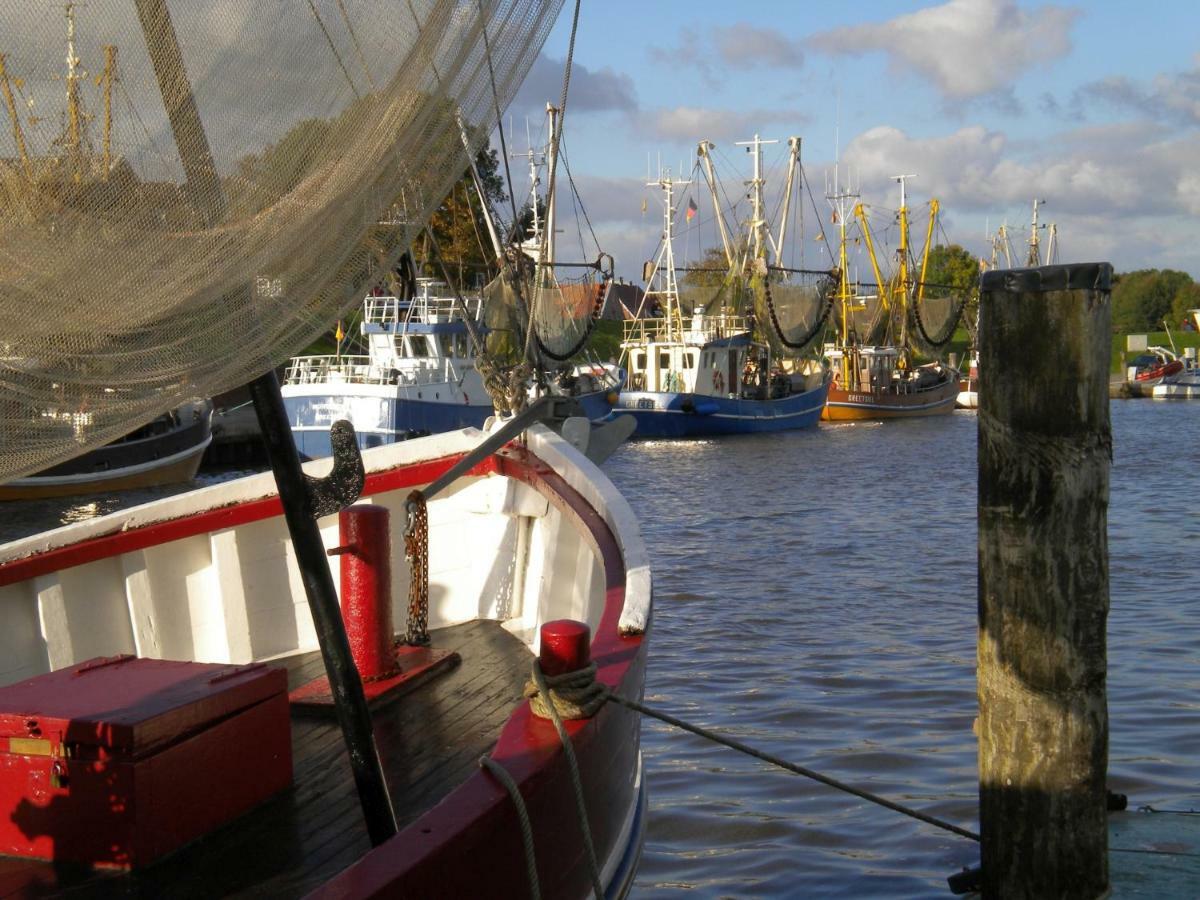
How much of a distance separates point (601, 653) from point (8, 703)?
72.1 inches

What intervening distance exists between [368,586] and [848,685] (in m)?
5.69

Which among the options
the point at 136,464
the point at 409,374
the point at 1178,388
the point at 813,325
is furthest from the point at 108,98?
the point at 1178,388

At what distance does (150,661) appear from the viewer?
4.10 meters

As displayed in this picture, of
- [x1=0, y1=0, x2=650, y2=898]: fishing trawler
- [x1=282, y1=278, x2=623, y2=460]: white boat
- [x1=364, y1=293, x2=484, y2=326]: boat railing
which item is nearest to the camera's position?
[x1=0, y1=0, x2=650, y2=898]: fishing trawler

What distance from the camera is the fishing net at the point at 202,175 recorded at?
2.19 metres

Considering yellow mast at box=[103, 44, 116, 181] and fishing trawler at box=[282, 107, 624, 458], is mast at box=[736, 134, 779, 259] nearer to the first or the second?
fishing trawler at box=[282, 107, 624, 458]

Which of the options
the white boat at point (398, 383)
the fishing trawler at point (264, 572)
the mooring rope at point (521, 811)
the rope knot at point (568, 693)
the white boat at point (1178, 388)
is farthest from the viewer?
the white boat at point (1178, 388)

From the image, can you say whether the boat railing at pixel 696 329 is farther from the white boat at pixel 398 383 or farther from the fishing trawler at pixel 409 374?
the white boat at pixel 398 383

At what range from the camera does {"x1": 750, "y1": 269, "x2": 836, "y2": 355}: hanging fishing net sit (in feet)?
158

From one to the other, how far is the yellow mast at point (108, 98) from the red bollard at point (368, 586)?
2.98m

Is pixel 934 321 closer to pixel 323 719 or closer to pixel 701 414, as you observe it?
pixel 701 414

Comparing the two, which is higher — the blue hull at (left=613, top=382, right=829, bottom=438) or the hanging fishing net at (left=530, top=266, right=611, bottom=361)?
the hanging fishing net at (left=530, top=266, right=611, bottom=361)

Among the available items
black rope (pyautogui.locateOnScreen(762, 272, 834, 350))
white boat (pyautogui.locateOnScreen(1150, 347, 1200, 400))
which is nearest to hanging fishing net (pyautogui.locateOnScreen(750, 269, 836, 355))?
black rope (pyautogui.locateOnScreen(762, 272, 834, 350))

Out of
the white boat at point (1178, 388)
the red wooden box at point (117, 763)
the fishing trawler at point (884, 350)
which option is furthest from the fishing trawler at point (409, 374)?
the white boat at point (1178, 388)
